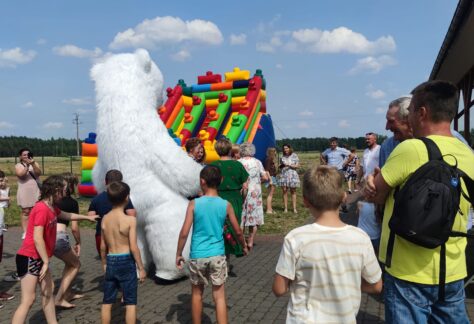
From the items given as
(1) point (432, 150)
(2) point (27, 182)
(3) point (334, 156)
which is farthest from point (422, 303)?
(3) point (334, 156)

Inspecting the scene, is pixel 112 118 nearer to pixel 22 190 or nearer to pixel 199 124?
pixel 22 190

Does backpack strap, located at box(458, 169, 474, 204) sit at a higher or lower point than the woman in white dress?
higher

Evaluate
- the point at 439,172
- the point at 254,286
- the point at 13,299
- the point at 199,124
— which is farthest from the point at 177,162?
the point at 199,124

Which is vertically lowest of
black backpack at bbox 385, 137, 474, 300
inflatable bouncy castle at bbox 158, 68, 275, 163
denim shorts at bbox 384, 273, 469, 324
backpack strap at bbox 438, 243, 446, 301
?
denim shorts at bbox 384, 273, 469, 324

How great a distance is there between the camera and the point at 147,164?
4.79m

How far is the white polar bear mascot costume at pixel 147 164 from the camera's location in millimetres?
4746

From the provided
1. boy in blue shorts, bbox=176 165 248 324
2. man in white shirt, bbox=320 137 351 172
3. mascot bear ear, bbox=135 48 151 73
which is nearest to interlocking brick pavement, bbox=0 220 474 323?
boy in blue shorts, bbox=176 165 248 324

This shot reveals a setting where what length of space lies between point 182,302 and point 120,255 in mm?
1295

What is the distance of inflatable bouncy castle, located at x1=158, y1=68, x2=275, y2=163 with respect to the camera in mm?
12281

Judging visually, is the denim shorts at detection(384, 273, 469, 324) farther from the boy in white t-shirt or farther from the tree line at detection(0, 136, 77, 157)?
the tree line at detection(0, 136, 77, 157)

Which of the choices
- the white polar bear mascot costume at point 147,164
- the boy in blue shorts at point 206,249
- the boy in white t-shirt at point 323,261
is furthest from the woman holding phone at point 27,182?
the boy in white t-shirt at point 323,261

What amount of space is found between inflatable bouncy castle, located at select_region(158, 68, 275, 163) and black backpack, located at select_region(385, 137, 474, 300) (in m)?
9.85

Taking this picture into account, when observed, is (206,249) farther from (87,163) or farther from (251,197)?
(87,163)

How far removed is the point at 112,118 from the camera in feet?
15.7
